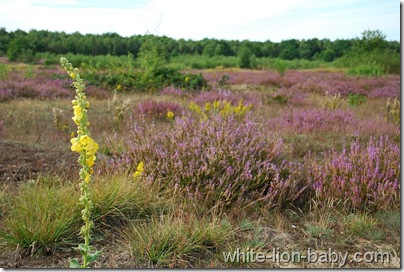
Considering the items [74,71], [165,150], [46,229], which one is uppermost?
[74,71]

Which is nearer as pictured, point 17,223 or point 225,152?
point 17,223

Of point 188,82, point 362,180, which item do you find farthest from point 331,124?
point 188,82

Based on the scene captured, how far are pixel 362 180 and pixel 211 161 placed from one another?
4.25ft

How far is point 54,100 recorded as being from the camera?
10.3 meters

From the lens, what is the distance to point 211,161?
363 cm

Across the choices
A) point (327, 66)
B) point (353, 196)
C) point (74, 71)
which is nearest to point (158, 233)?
point (74, 71)

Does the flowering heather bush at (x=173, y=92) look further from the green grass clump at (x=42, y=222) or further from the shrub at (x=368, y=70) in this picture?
the shrub at (x=368, y=70)

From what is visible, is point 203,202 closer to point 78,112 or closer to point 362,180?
point 362,180

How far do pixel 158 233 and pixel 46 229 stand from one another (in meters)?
0.72

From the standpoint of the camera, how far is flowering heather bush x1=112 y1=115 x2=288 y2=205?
11.5 feet

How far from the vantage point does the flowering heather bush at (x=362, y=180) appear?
349 cm

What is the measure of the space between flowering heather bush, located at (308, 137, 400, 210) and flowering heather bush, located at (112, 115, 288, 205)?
482mm

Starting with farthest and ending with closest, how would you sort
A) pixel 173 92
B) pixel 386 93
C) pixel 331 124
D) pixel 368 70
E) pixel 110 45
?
1. pixel 110 45
2. pixel 368 70
3. pixel 386 93
4. pixel 173 92
5. pixel 331 124

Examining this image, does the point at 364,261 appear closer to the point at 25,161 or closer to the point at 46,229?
the point at 46,229
